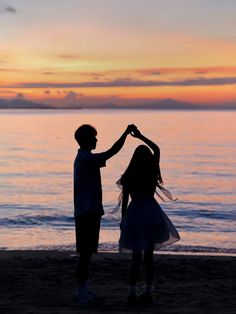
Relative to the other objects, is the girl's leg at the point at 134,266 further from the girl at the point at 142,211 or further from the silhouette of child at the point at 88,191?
the silhouette of child at the point at 88,191

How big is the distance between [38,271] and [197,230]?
8.77 metres

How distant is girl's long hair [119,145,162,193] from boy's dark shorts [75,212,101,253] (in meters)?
0.51

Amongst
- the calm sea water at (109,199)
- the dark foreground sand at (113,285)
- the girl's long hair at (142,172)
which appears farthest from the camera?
the calm sea water at (109,199)

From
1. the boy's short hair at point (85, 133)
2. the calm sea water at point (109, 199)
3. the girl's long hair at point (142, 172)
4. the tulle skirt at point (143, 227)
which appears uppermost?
the boy's short hair at point (85, 133)

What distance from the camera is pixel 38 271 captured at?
9211 millimetres

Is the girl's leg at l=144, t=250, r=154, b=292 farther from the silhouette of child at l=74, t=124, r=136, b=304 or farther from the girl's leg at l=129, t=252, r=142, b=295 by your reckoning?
the silhouette of child at l=74, t=124, r=136, b=304

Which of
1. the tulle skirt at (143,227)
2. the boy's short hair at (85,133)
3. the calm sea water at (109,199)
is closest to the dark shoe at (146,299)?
the tulle skirt at (143,227)

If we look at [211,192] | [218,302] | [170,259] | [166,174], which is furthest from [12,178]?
[218,302]

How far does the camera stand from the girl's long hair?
6562 mm

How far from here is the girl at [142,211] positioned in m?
6.58

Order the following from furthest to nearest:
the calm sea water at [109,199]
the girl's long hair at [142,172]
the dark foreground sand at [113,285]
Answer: the calm sea water at [109,199], the dark foreground sand at [113,285], the girl's long hair at [142,172]

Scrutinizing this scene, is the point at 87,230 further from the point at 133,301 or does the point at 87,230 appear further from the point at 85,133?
the point at 85,133

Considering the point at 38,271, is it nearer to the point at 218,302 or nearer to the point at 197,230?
the point at 218,302

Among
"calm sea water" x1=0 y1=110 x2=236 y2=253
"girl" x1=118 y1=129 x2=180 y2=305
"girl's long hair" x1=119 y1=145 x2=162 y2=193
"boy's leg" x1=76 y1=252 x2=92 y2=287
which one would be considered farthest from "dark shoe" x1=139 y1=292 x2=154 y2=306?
"calm sea water" x1=0 y1=110 x2=236 y2=253
